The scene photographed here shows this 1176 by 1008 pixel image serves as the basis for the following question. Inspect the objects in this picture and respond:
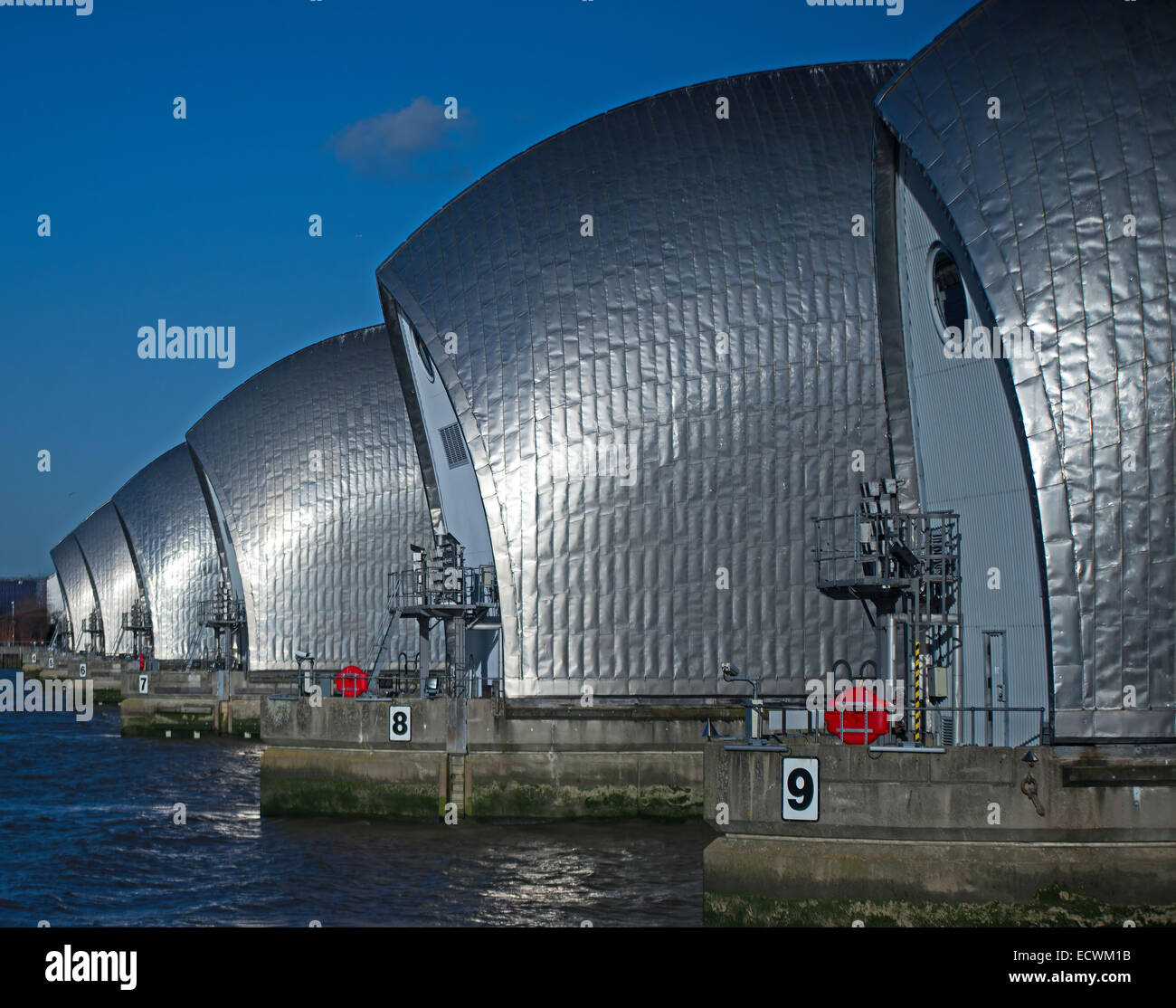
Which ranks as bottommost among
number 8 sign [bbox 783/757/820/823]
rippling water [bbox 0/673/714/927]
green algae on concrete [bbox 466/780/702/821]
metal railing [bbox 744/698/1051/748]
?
rippling water [bbox 0/673/714/927]

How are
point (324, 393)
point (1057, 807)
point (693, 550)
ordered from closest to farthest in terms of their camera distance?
1. point (1057, 807)
2. point (693, 550)
3. point (324, 393)

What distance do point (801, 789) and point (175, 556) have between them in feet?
208

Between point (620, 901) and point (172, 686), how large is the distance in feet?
139

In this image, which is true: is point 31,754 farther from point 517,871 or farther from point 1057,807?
point 1057,807

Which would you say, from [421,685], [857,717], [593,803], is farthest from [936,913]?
[421,685]

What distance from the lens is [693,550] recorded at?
35.6m

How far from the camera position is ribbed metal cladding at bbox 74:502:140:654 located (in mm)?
97500

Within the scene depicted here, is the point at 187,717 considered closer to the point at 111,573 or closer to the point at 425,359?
the point at 425,359

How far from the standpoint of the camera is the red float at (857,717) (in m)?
22.7

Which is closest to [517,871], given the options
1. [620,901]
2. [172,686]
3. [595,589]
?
[620,901]

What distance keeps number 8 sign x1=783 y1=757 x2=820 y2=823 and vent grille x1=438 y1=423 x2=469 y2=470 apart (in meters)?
21.2

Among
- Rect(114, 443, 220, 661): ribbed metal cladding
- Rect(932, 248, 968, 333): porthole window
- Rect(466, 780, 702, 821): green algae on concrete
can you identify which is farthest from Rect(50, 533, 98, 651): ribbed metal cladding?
Rect(932, 248, 968, 333): porthole window

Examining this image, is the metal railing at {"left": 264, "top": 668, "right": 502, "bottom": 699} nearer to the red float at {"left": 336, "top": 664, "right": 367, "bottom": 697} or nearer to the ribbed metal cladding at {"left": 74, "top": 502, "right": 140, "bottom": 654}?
the red float at {"left": 336, "top": 664, "right": 367, "bottom": 697}

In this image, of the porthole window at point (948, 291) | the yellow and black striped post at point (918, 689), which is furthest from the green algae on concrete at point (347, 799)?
the porthole window at point (948, 291)
